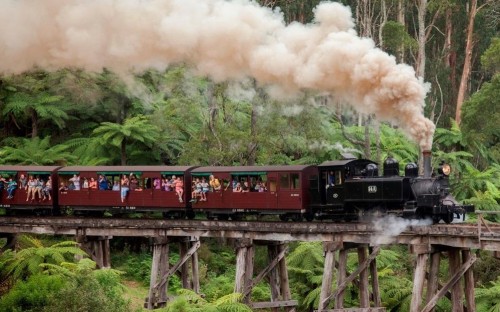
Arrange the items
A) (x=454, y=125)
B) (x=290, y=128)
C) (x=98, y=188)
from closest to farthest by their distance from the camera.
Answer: (x=98, y=188) → (x=290, y=128) → (x=454, y=125)

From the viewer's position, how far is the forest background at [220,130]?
40469 mm

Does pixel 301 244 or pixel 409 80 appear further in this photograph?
pixel 301 244

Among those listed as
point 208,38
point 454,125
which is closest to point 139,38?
point 208,38

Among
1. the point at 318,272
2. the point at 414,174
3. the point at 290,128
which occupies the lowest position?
the point at 318,272

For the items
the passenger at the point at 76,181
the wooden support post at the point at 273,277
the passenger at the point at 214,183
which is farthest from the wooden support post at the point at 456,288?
the passenger at the point at 76,181

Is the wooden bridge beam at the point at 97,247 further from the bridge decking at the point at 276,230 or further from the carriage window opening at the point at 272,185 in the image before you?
the carriage window opening at the point at 272,185

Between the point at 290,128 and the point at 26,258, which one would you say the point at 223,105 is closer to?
the point at 290,128

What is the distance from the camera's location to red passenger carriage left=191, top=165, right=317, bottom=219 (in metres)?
32.4

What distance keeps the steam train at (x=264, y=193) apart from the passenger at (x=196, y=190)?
80mm

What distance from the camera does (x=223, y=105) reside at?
4291 centimetres

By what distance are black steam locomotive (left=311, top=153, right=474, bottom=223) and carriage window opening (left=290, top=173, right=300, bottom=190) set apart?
1.87 feet

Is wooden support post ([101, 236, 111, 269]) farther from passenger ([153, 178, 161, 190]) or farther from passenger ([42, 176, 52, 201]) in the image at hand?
passenger ([42, 176, 52, 201])

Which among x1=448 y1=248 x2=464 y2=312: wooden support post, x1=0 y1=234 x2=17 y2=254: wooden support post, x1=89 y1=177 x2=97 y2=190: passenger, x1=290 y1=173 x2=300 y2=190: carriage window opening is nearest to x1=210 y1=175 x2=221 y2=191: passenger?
x1=290 y1=173 x2=300 y2=190: carriage window opening

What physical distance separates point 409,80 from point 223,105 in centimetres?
1439
